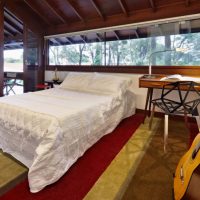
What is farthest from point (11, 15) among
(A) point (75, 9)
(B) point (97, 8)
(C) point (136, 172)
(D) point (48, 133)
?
(C) point (136, 172)

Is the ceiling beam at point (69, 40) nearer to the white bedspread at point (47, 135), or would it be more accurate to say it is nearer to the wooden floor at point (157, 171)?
the white bedspread at point (47, 135)

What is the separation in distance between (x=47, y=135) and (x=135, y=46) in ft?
9.35

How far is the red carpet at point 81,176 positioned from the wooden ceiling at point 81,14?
7.86ft

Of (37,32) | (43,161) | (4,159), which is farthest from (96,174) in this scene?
(37,32)

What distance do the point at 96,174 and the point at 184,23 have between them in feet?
9.76

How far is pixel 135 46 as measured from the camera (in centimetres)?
364

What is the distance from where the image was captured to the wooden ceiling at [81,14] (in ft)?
10.5

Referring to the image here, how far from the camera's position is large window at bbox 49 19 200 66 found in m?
3.12

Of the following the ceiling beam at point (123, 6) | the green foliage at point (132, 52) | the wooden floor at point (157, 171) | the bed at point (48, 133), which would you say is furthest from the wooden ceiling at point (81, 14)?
the wooden floor at point (157, 171)

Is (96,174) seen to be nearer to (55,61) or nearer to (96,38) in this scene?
(96,38)

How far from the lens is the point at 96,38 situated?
408 cm

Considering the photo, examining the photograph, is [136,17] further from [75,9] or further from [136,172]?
[136,172]

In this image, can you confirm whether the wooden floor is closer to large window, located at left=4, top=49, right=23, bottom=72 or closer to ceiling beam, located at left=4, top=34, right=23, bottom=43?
large window, located at left=4, top=49, right=23, bottom=72

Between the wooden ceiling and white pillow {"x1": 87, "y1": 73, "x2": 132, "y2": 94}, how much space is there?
3.86 ft
